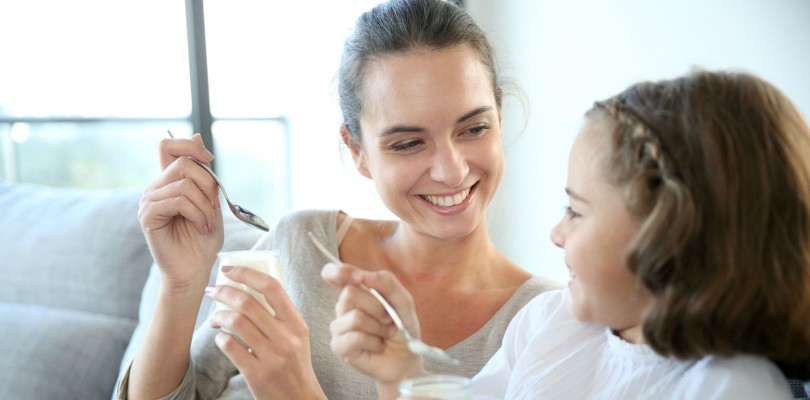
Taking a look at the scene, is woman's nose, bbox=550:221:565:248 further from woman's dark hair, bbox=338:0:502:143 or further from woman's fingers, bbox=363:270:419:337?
woman's dark hair, bbox=338:0:502:143

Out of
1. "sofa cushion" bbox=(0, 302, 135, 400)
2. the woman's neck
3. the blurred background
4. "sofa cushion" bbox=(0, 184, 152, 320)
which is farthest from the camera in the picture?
the blurred background

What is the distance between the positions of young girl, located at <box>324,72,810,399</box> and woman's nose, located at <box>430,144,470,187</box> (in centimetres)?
54

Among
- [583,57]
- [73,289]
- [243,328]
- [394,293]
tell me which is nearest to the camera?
[394,293]

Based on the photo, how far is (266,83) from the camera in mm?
5629

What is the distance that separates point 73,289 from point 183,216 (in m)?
1.07

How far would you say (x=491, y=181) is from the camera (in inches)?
70.6

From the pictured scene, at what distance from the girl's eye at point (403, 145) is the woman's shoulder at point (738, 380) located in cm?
84

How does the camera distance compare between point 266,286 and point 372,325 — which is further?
point 266,286

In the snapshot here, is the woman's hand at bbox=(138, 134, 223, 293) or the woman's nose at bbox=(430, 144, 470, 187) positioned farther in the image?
the woman's nose at bbox=(430, 144, 470, 187)

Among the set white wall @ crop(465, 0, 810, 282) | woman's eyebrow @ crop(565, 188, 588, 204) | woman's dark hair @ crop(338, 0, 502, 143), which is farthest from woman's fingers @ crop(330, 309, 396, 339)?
white wall @ crop(465, 0, 810, 282)

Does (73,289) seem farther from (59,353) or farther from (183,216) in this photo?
(183,216)

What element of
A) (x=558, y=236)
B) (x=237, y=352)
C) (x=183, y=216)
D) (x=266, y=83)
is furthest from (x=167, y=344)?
(x=266, y=83)

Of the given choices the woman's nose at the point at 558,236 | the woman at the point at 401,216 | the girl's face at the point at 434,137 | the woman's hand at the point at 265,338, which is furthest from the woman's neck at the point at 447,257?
the woman's nose at the point at 558,236

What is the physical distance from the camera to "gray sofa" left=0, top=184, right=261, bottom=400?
2.24 m
